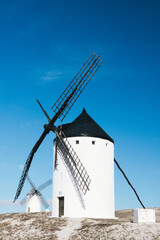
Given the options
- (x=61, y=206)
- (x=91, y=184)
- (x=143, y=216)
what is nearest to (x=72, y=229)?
(x=143, y=216)

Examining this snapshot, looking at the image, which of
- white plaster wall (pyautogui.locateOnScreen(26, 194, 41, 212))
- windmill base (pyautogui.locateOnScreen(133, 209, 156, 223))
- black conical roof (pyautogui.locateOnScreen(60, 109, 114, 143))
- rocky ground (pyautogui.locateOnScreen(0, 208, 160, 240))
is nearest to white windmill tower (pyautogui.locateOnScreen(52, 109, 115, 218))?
black conical roof (pyautogui.locateOnScreen(60, 109, 114, 143))

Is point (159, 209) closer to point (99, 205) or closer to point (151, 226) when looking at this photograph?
point (99, 205)

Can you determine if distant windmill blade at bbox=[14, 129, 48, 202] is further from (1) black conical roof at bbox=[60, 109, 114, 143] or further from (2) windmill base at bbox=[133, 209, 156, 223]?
(2) windmill base at bbox=[133, 209, 156, 223]

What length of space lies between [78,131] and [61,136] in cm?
171

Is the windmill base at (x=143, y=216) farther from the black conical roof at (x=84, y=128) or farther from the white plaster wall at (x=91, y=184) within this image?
the black conical roof at (x=84, y=128)

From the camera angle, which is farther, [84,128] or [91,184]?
[84,128]

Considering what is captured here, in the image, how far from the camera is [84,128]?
30.4 metres

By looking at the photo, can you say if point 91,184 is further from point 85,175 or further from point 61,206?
point 61,206

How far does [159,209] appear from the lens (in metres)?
38.2

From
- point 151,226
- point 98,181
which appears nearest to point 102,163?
point 98,181

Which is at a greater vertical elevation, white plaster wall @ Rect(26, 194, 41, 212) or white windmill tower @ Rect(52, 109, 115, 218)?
white windmill tower @ Rect(52, 109, 115, 218)

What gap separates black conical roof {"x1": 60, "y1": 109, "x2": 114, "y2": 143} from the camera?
98.3 ft

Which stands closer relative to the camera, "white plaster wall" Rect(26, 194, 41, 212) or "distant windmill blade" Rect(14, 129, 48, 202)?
"distant windmill blade" Rect(14, 129, 48, 202)

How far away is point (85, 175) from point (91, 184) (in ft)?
3.38
